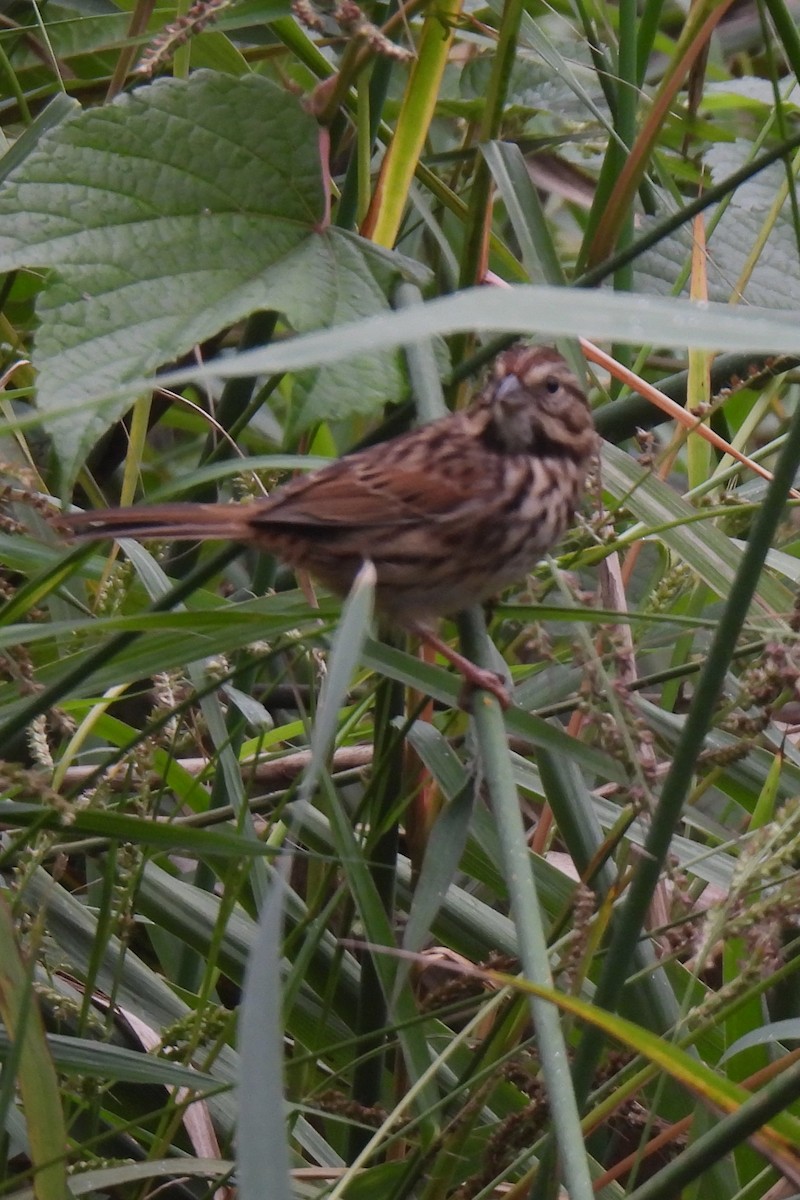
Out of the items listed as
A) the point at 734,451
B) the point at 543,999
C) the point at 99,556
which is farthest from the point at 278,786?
the point at 543,999

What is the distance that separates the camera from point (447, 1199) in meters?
1.34

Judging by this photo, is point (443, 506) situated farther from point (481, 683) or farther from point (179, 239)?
point (481, 683)

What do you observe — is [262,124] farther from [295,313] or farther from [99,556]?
[99,556]

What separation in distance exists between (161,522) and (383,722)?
0.95 ft

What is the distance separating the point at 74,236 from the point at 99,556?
54cm

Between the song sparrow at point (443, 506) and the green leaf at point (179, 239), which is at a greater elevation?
the green leaf at point (179, 239)

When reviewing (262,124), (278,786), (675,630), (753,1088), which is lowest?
(278,786)

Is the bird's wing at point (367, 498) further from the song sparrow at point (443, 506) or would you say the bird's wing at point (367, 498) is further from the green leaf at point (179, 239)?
the green leaf at point (179, 239)

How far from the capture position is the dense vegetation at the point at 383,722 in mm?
1047

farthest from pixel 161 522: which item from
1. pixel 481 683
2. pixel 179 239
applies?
pixel 481 683

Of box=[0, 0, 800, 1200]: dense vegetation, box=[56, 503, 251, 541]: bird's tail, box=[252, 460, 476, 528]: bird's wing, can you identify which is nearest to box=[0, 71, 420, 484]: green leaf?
box=[0, 0, 800, 1200]: dense vegetation

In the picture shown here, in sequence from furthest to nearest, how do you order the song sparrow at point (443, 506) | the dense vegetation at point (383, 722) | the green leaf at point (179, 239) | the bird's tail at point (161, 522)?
the song sparrow at point (443, 506) < the bird's tail at point (161, 522) < the green leaf at point (179, 239) < the dense vegetation at point (383, 722)

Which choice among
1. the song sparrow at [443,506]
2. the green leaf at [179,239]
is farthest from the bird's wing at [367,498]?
the green leaf at [179,239]

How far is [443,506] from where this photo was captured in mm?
1805
